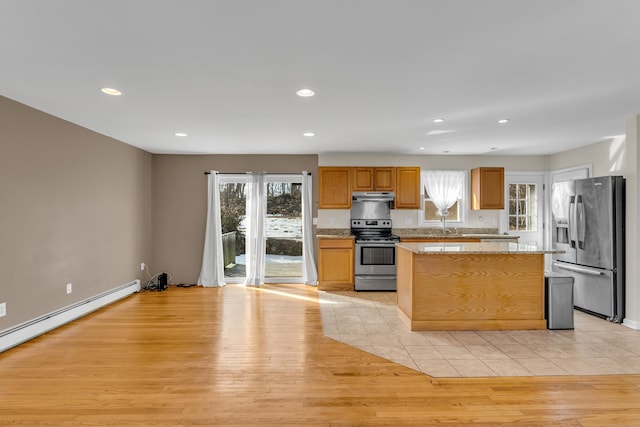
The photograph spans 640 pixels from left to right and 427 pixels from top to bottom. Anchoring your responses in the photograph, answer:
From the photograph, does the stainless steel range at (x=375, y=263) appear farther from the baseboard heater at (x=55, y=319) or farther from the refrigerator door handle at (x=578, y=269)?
the baseboard heater at (x=55, y=319)

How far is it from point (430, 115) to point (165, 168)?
4706 mm

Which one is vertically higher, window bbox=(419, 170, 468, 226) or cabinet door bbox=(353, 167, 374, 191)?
cabinet door bbox=(353, 167, 374, 191)

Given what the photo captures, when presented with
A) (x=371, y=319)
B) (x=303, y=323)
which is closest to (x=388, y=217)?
(x=371, y=319)

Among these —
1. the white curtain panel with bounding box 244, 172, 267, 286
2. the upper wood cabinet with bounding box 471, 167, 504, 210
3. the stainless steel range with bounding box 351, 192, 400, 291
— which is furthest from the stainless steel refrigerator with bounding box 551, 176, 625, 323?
the white curtain panel with bounding box 244, 172, 267, 286

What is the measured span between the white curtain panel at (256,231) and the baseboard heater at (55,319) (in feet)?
6.49

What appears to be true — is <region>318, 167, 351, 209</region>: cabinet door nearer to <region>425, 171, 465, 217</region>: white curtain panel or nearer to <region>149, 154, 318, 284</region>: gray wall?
<region>149, 154, 318, 284</region>: gray wall

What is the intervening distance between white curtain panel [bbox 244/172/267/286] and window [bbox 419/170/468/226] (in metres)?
2.92

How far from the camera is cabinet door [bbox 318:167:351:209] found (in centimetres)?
598

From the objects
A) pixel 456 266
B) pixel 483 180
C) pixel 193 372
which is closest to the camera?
pixel 193 372

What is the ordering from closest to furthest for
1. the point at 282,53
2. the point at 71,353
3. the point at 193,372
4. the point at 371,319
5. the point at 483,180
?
the point at 282,53 < the point at 193,372 < the point at 71,353 < the point at 371,319 < the point at 483,180

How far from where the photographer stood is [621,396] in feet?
7.93

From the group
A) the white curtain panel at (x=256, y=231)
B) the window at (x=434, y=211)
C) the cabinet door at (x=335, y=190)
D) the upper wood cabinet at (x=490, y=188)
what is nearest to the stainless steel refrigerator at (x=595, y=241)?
the upper wood cabinet at (x=490, y=188)

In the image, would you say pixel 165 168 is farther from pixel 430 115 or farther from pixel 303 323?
pixel 430 115

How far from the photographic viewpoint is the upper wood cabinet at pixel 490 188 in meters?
5.98
